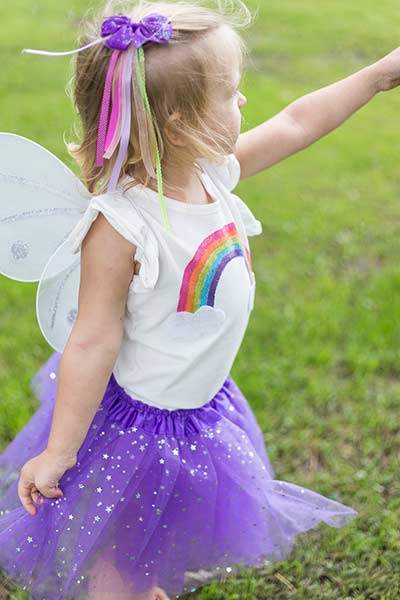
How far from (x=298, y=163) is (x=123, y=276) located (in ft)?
11.5

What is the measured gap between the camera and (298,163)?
4840 mm

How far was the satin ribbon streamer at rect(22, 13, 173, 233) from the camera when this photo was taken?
139 cm

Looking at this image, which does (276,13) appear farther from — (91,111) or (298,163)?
(91,111)

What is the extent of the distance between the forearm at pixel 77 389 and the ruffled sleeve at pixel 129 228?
0.54 ft

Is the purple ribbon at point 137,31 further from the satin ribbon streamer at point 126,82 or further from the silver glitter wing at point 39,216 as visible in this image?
the silver glitter wing at point 39,216

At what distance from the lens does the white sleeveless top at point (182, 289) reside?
1507 mm

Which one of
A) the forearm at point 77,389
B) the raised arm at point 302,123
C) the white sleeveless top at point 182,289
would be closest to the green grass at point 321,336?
the raised arm at point 302,123

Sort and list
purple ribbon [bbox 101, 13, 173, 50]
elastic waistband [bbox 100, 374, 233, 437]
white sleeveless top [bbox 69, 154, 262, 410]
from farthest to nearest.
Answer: elastic waistband [bbox 100, 374, 233, 437] < white sleeveless top [bbox 69, 154, 262, 410] < purple ribbon [bbox 101, 13, 173, 50]

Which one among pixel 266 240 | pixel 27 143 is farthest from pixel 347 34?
pixel 27 143

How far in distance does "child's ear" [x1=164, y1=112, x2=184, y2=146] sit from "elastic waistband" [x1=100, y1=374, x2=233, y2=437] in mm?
578

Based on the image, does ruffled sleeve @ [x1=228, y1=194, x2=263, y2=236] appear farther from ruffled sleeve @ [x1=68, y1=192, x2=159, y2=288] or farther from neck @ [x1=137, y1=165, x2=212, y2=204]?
ruffled sleeve @ [x1=68, y1=192, x2=159, y2=288]

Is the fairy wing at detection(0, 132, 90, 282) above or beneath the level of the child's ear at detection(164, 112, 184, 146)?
beneath

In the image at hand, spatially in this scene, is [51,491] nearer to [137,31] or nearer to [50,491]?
[50,491]

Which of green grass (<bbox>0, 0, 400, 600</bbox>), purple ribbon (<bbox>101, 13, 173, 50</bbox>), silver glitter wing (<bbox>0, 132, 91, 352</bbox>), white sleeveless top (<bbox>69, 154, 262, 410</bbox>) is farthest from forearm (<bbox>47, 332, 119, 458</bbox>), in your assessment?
green grass (<bbox>0, 0, 400, 600</bbox>)
